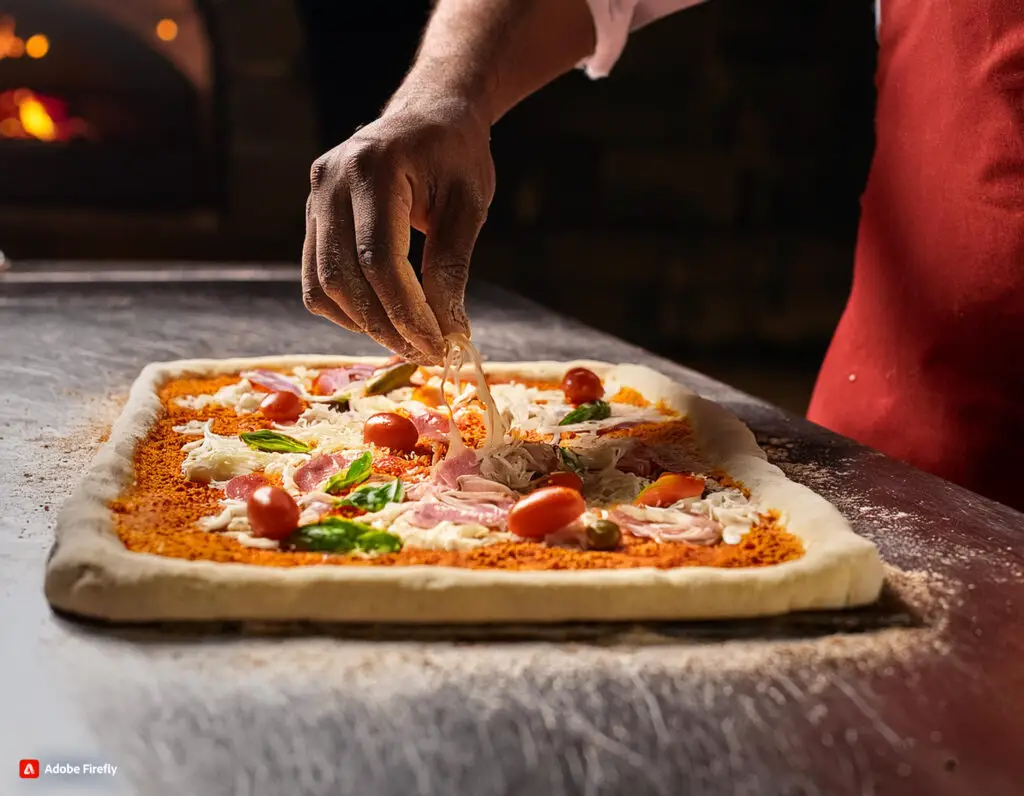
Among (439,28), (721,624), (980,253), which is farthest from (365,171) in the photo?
(980,253)

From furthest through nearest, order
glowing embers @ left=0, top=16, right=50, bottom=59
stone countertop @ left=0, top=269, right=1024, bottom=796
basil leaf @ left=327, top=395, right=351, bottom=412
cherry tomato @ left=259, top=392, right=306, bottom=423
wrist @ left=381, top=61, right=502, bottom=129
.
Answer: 1. glowing embers @ left=0, top=16, right=50, bottom=59
2. basil leaf @ left=327, top=395, right=351, bottom=412
3. cherry tomato @ left=259, top=392, right=306, bottom=423
4. wrist @ left=381, top=61, right=502, bottom=129
5. stone countertop @ left=0, top=269, right=1024, bottom=796

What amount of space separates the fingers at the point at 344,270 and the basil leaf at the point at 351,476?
0.22 m

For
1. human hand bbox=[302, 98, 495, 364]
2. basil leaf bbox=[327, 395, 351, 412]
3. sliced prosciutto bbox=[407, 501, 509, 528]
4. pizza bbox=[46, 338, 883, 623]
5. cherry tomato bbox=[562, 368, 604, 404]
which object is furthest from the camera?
cherry tomato bbox=[562, 368, 604, 404]

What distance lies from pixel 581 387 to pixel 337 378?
54cm

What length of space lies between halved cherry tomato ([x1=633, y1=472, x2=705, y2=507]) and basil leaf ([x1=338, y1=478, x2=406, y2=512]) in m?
0.37

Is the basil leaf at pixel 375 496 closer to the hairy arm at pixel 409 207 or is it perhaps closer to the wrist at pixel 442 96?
the hairy arm at pixel 409 207

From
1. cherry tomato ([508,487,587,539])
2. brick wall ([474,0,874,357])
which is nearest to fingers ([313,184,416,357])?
cherry tomato ([508,487,587,539])

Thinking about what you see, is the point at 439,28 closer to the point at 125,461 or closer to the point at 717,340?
the point at 125,461

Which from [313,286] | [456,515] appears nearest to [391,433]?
[313,286]

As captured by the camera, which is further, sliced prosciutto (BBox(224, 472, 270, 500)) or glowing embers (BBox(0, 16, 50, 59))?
glowing embers (BBox(0, 16, 50, 59))

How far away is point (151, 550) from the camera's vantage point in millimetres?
1497

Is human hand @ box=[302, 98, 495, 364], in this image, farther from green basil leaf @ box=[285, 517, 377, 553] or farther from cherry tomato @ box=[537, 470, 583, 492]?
green basil leaf @ box=[285, 517, 377, 553]

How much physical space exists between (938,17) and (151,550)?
189cm

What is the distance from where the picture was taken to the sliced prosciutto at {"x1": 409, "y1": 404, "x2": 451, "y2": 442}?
212 cm
